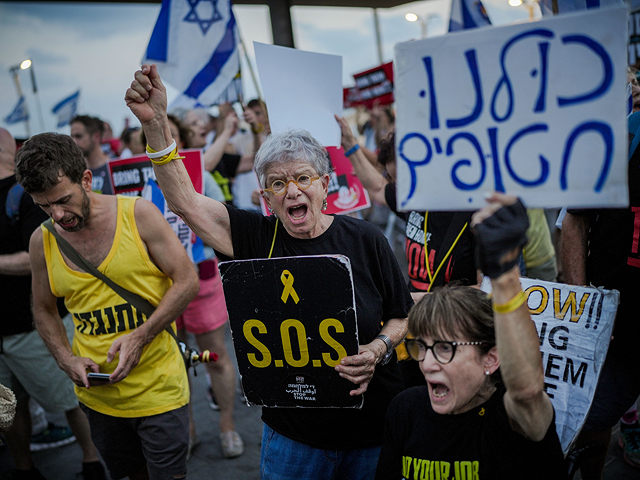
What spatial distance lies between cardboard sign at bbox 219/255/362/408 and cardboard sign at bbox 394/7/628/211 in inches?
22.1

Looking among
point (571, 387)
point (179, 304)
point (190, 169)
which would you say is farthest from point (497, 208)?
point (190, 169)

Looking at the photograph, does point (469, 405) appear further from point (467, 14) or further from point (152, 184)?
point (467, 14)

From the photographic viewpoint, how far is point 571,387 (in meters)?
1.93

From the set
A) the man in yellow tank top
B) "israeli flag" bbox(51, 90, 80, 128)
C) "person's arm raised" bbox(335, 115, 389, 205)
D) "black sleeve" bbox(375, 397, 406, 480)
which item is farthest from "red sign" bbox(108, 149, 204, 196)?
"israeli flag" bbox(51, 90, 80, 128)

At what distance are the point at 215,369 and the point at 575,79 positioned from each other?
10.5 feet

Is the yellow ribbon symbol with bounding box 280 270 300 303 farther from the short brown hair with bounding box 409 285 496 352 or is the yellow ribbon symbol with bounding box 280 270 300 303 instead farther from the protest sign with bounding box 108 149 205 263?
the protest sign with bounding box 108 149 205 263

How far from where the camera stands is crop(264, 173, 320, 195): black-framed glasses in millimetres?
1996

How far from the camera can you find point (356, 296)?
2027 mm

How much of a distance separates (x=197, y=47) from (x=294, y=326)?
321cm

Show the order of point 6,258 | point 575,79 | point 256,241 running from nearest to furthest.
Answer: point 575,79 < point 256,241 < point 6,258

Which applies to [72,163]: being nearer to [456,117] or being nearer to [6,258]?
[6,258]

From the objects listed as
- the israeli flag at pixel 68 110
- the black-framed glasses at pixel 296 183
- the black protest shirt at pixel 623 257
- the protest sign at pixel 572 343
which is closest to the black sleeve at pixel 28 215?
the black-framed glasses at pixel 296 183

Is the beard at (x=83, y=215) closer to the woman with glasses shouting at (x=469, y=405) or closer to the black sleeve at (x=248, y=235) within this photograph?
the black sleeve at (x=248, y=235)

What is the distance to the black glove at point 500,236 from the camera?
1168mm
